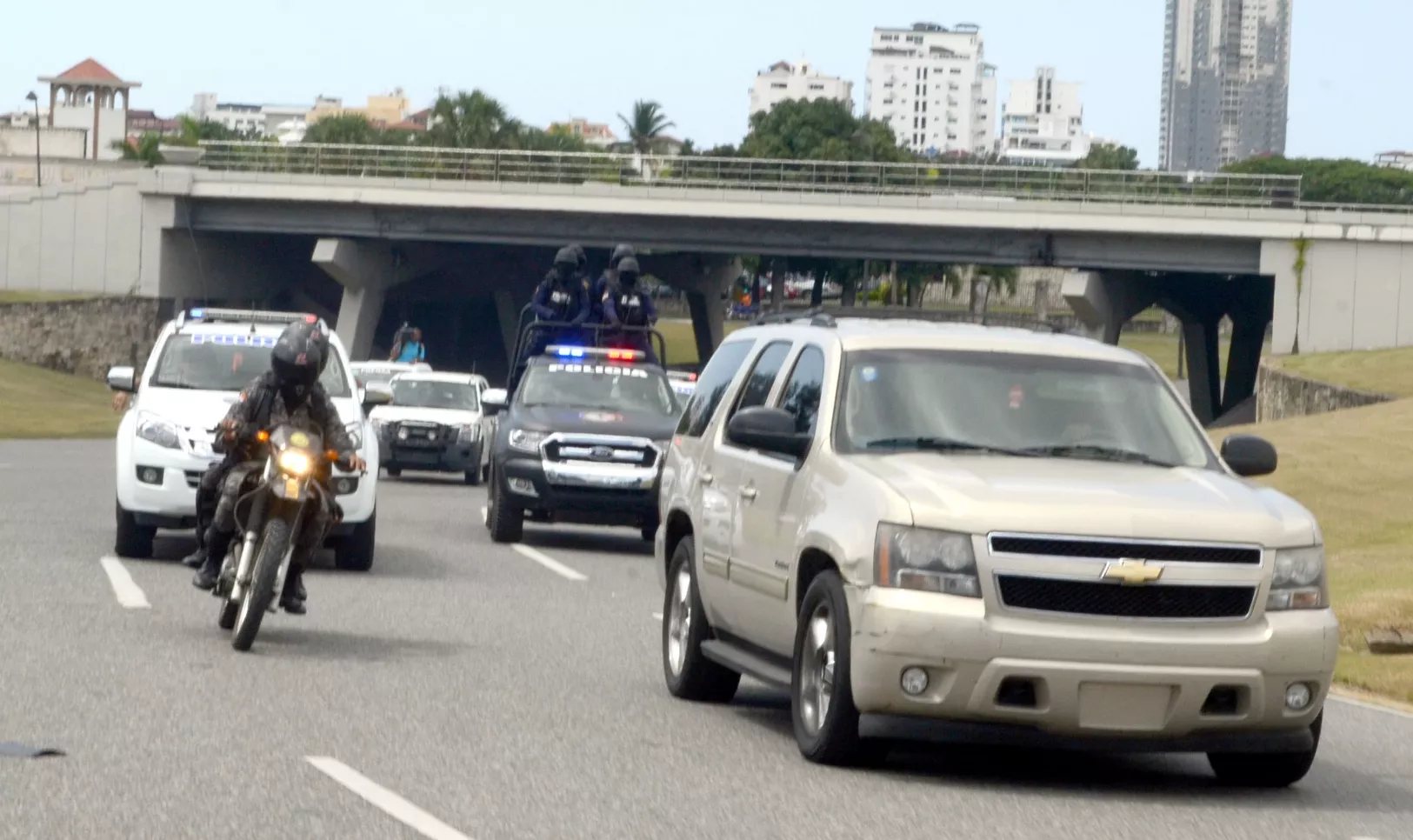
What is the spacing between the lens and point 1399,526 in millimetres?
22672

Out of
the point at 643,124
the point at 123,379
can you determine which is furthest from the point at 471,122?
the point at 123,379

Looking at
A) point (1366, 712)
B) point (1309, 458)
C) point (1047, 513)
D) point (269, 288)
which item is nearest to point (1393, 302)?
point (1309, 458)

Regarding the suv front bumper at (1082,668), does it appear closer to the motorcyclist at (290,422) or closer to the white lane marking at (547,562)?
the motorcyclist at (290,422)

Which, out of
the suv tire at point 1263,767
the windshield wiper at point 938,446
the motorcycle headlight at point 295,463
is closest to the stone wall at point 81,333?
the motorcycle headlight at point 295,463

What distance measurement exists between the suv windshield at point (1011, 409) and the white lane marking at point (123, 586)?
18.9 ft

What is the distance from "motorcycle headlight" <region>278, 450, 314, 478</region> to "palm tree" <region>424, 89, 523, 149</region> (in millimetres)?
105373

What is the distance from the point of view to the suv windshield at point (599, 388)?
2103cm

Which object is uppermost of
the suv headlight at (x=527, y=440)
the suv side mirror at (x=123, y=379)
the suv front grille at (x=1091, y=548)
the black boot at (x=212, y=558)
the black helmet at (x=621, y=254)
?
the black helmet at (x=621, y=254)

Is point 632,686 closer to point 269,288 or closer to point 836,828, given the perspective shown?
point 836,828

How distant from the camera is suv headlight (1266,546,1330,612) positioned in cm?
809

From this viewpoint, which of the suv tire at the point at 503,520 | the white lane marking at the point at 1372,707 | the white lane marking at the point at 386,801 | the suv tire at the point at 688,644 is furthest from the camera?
the suv tire at the point at 503,520

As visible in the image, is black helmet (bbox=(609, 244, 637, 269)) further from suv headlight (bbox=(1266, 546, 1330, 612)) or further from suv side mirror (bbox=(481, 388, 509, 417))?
suv headlight (bbox=(1266, 546, 1330, 612))

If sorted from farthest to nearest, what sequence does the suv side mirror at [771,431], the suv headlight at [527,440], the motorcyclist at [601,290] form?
the motorcyclist at [601,290] → the suv headlight at [527,440] → the suv side mirror at [771,431]

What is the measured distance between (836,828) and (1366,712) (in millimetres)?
5199
